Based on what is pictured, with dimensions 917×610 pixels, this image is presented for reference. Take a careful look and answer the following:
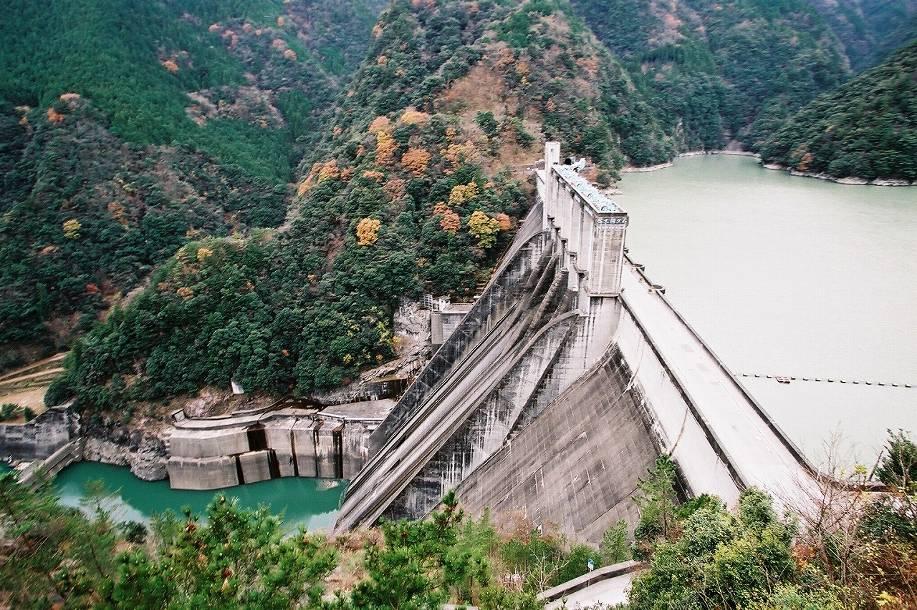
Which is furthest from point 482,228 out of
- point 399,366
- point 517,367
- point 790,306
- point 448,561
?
point 448,561

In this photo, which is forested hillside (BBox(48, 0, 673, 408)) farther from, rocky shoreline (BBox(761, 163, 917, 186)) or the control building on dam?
rocky shoreline (BBox(761, 163, 917, 186))

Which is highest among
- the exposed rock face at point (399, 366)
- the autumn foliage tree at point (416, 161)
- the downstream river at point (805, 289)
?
the autumn foliage tree at point (416, 161)

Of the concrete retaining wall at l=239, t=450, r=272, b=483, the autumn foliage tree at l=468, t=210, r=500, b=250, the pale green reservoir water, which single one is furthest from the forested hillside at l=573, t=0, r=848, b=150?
the concrete retaining wall at l=239, t=450, r=272, b=483

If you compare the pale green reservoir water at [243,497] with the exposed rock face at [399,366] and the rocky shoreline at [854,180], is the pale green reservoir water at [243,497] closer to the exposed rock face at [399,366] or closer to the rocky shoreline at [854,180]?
the exposed rock face at [399,366]

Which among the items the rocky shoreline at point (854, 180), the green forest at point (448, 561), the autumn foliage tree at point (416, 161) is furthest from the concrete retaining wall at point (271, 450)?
the rocky shoreline at point (854, 180)

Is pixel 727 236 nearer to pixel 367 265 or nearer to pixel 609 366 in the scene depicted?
pixel 609 366
